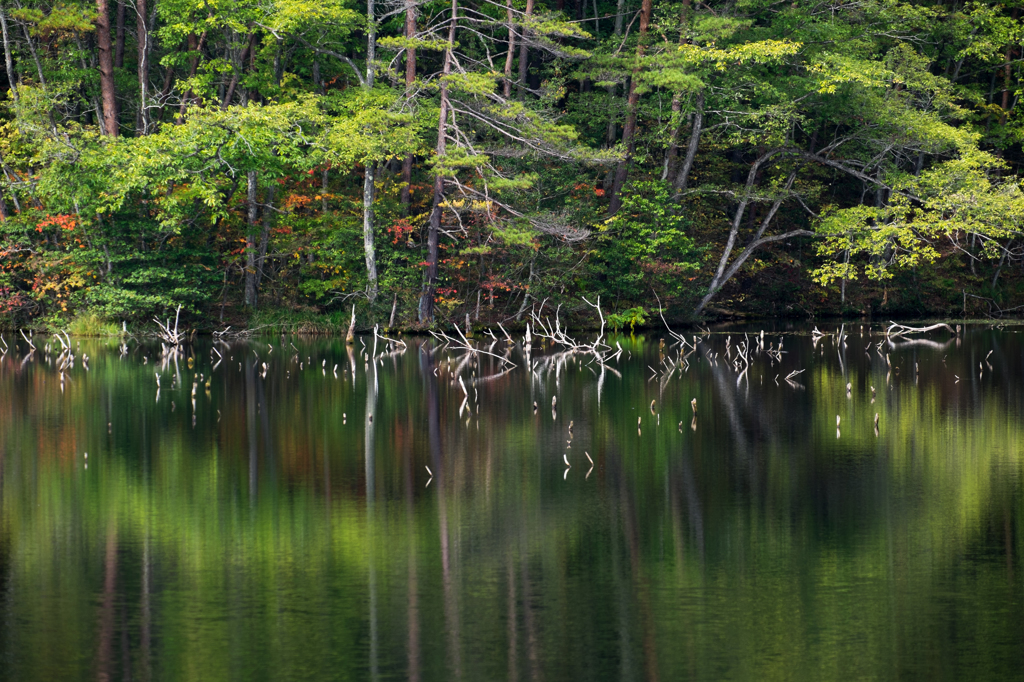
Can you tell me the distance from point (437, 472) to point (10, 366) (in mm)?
17123

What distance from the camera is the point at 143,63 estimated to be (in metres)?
37.4

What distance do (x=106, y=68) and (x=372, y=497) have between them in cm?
2772

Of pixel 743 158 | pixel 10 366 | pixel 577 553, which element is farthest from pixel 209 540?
pixel 743 158

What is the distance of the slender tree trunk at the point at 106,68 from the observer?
3591cm

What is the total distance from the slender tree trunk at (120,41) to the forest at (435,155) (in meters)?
0.19

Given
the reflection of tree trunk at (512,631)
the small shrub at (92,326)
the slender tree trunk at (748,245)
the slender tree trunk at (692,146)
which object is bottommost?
the reflection of tree trunk at (512,631)

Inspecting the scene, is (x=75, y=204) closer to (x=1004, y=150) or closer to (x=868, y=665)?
(x=868, y=665)

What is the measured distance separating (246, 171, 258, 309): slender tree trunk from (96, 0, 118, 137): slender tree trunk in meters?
4.37

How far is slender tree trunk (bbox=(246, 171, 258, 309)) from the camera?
38562 millimetres

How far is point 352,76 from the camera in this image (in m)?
40.6

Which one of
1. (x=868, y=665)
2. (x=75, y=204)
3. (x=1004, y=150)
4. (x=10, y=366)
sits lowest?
(x=868, y=665)

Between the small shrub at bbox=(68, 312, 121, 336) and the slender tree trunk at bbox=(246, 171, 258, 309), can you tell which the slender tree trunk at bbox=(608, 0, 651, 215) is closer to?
the slender tree trunk at bbox=(246, 171, 258, 309)

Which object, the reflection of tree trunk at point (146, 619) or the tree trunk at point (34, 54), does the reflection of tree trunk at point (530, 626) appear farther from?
the tree trunk at point (34, 54)

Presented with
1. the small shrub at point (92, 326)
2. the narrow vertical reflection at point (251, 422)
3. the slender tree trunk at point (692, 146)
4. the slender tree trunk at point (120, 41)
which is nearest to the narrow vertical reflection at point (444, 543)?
the narrow vertical reflection at point (251, 422)
